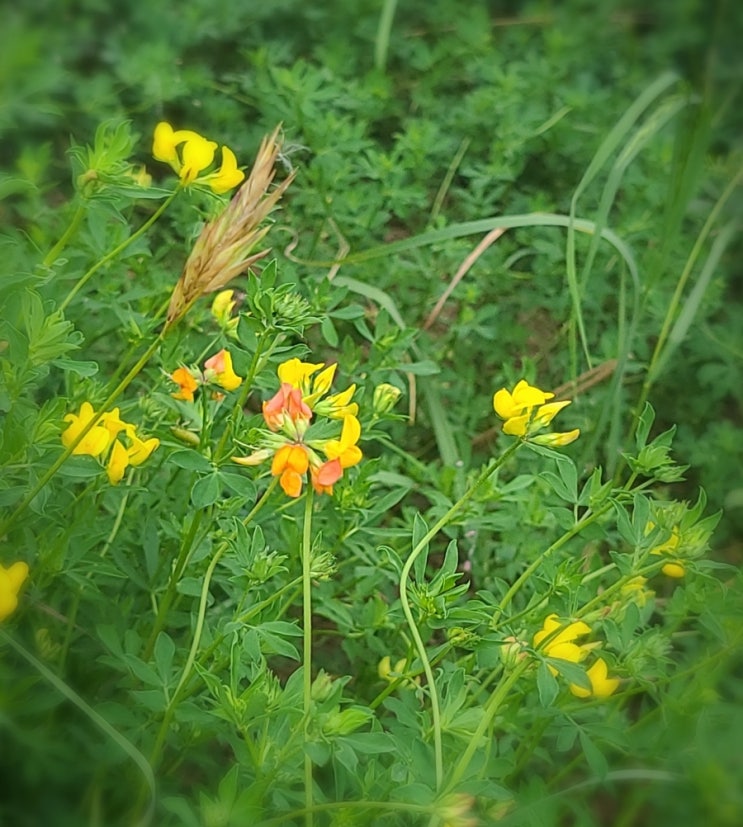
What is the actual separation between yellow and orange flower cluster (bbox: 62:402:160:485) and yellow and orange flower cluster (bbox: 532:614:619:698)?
49cm

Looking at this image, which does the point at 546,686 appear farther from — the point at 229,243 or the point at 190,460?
the point at 229,243

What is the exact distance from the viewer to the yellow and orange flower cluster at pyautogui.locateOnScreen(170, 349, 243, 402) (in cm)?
117

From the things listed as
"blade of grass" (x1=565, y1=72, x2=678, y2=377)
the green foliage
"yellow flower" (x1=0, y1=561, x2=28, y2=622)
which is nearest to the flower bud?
the green foliage

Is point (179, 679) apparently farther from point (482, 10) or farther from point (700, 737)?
point (482, 10)

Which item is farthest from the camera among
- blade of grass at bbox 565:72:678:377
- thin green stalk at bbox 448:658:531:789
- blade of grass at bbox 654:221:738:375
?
blade of grass at bbox 654:221:738:375

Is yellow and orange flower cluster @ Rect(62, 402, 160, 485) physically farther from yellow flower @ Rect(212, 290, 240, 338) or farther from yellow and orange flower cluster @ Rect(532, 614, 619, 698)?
yellow and orange flower cluster @ Rect(532, 614, 619, 698)

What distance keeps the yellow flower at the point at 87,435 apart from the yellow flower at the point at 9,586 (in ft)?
0.58

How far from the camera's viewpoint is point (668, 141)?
228 centimetres

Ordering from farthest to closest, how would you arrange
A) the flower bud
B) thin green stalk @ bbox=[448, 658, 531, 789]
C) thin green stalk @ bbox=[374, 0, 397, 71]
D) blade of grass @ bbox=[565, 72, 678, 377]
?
thin green stalk @ bbox=[374, 0, 397, 71] < blade of grass @ bbox=[565, 72, 678, 377] < the flower bud < thin green stalk @ bbox=[448, 658, 531, 789]

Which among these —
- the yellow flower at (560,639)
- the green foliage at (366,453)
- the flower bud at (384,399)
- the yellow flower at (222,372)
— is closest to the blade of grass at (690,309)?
the green foliage at (366,453)

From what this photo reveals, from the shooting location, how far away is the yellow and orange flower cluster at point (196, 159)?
1.17 m

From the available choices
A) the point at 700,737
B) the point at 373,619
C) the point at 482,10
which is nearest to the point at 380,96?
the point at 482,10

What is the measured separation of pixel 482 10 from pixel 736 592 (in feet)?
5.58

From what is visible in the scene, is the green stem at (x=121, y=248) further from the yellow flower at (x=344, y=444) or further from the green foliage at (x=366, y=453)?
the yellow flower at (x=344, y=444)
